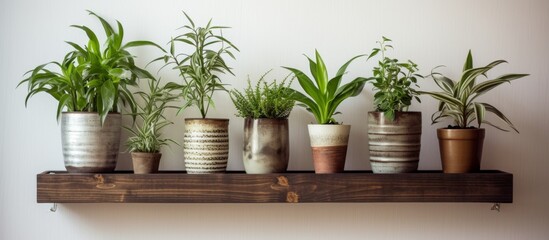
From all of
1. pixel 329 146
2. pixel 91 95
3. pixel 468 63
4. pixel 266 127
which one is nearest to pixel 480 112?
pixel 468 63

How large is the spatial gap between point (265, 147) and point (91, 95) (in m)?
0.44

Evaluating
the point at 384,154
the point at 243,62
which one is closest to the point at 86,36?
the point at 243,62

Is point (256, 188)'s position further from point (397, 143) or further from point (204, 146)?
point (397, 143)

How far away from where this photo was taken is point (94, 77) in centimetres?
134

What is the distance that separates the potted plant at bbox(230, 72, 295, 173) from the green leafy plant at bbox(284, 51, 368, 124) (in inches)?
1.6

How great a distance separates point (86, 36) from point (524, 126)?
46.7 inches

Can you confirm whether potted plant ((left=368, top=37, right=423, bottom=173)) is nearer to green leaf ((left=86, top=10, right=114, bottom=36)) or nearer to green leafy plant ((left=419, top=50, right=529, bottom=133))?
green leafy plant ((left=419, top=50, right=529, bottom=133))

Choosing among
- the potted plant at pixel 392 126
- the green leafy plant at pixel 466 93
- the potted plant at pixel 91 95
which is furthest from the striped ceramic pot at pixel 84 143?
the green leafy plant at pixel 466 93

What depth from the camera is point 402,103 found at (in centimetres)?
132

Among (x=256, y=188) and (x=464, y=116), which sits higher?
(x=464, y=116)

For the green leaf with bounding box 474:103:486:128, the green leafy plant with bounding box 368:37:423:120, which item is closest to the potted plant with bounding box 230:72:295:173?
the green leafy plant with bounding box 368:37:423:120

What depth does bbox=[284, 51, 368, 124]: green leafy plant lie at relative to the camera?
133 cm

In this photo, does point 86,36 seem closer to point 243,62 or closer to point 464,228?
point 243,62

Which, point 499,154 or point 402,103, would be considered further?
point 499,154
